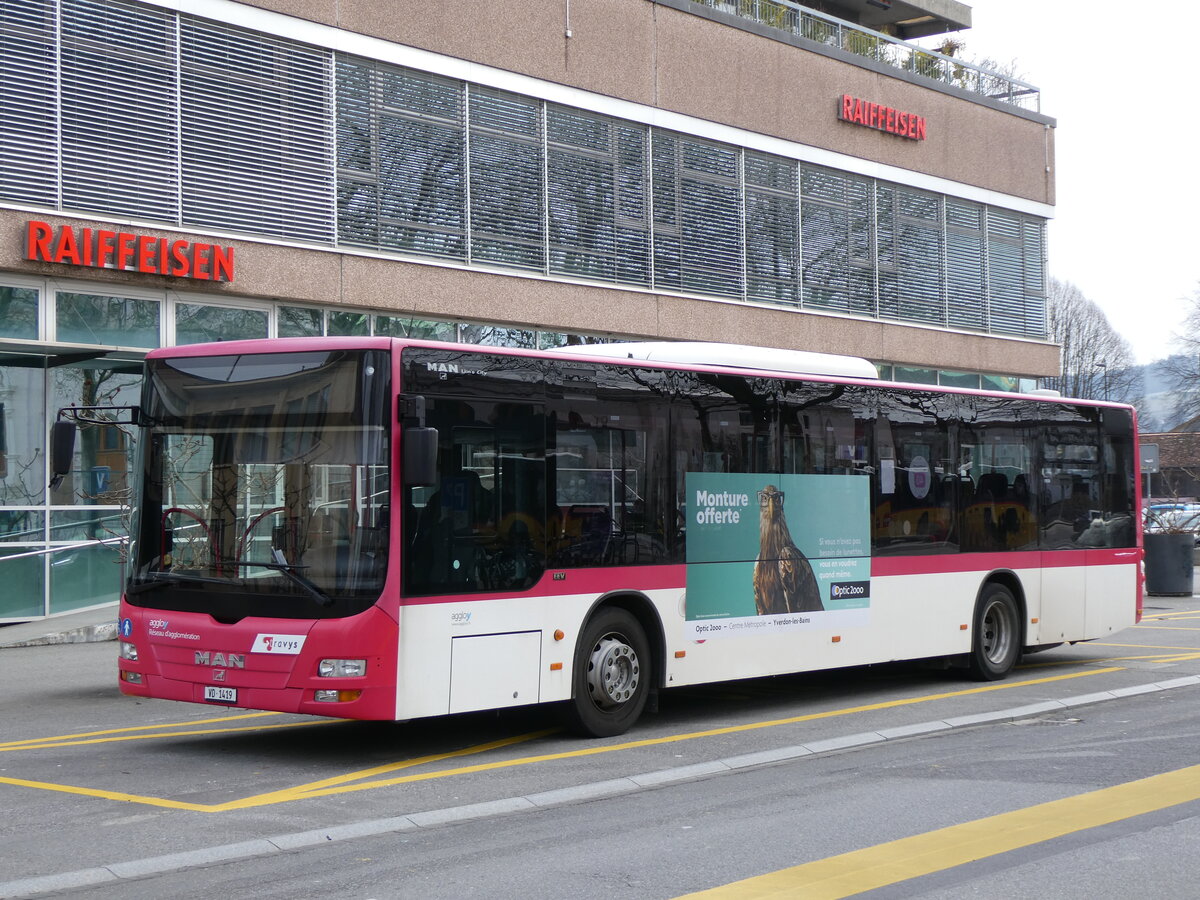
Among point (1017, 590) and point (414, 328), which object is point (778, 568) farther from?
point (414, 328)

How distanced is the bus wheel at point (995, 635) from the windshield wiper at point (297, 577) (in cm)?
730

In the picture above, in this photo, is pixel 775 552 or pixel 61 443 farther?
pixel 775 552

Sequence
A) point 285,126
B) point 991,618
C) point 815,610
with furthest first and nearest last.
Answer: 1. point 285,126
2. point 991,618
3. point 815,610

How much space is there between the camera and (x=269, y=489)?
30.4 feet

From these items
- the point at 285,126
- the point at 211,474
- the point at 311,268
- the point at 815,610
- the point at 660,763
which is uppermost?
the point at 285,126

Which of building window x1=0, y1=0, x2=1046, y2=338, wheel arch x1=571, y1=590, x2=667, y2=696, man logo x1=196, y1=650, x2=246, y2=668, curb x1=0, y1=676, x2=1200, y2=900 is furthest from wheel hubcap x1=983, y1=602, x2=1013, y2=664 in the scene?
building window x1=0, y1=0, x2=1046, y2=338

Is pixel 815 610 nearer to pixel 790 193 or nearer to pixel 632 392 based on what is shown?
pixel 632 392

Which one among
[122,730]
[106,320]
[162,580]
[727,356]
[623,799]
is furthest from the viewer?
[106,320]

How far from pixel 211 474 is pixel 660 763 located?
353 centimetres

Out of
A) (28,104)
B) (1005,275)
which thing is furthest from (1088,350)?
(28,104)

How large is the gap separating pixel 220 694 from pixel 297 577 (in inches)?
37.8

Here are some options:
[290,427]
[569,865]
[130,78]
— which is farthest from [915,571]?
[130,78]

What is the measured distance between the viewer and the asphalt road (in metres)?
6.46

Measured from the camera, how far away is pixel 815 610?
12227mm
